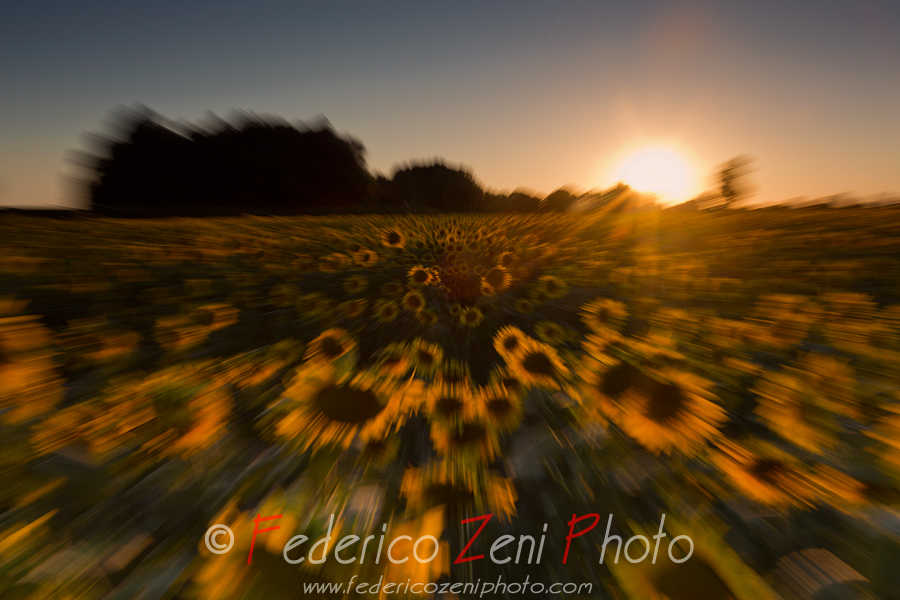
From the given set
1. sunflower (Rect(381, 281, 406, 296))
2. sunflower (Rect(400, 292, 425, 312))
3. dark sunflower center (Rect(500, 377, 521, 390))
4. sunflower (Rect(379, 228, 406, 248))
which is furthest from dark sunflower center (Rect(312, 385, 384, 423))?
sunflower (Rect(379, 228, 406, 248))

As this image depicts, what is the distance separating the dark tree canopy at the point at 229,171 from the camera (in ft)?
32.1

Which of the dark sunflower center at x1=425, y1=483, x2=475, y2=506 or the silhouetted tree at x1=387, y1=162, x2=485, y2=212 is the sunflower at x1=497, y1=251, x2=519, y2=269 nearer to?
the dark sunflower center at x1=425, y1=483, x2=475, y2=506

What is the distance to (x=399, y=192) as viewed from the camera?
18.8m

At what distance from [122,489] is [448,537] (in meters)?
0.63

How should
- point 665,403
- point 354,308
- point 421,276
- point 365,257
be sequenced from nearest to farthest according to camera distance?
point 665,403, point 354,308, point 421,276, point 365,257

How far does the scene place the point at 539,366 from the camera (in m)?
1.13

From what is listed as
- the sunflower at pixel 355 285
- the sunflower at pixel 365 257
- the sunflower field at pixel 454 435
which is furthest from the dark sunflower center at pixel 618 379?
the sunflower at pixel 365 257

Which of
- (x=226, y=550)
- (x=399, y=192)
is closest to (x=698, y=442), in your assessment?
(x=226, y=550)

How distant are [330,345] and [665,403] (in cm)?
115

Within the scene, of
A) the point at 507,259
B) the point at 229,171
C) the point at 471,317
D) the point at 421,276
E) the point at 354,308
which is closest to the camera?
the point at 471,317

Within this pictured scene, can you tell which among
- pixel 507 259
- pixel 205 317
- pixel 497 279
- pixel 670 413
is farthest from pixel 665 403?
pixel 507 259

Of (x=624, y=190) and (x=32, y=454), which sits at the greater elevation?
(x=624, y=190)

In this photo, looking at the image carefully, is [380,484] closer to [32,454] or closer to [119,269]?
[32,454]

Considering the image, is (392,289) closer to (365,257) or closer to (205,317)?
(205,317)
